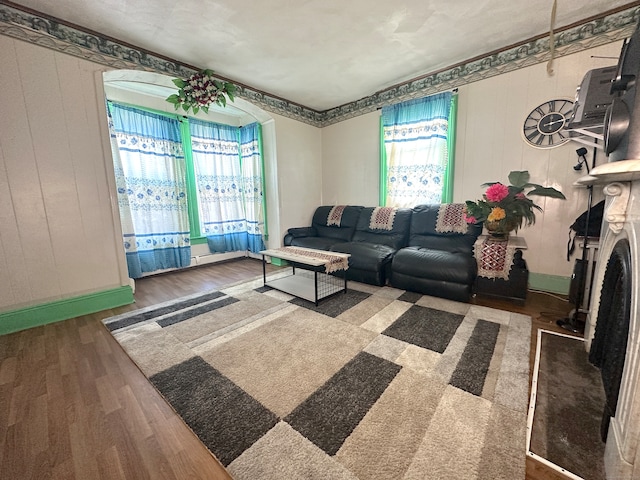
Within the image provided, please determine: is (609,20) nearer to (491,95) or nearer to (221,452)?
(491,95)

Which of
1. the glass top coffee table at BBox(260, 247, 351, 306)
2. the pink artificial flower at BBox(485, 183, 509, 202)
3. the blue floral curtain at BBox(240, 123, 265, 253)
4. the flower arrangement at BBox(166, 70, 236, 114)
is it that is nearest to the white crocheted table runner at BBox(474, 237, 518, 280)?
the pink artificial flower at BBox(485, 183, 509, 202)

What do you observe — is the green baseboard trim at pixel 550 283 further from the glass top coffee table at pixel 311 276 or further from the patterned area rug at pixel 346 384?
the glass top coffee table at pixel 311 276

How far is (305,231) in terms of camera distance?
13.6ft

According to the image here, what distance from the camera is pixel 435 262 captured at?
2.51 meters

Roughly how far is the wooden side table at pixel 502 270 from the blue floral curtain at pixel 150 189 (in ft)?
12.8

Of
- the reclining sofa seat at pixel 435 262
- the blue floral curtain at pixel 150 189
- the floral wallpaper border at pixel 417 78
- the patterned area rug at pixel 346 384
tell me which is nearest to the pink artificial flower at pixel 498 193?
the reclining sofa seat at pixel 435 262

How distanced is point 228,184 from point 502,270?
403 cm

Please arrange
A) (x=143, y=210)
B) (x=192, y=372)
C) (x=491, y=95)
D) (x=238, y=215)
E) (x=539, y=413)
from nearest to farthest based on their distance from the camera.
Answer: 1. (x=539, y=413)
2. (x=192, y=372)
3. (x=491, y=95)
4. (x=143, y=210)
5. (x=238, y=215)

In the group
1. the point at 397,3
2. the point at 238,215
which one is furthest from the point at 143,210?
the point at 397,3

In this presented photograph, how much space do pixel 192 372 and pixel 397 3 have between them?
305cm

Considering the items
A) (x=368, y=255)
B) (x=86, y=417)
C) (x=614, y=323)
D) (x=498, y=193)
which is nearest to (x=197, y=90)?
(x=368, y=255)

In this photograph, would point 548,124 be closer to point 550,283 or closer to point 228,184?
point 550,283

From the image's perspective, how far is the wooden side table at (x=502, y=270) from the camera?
91.7 inches

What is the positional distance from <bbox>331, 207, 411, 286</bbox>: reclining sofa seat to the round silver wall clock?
146cm
